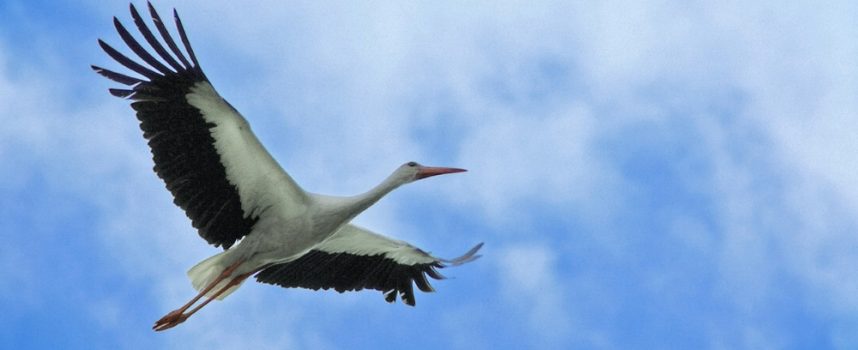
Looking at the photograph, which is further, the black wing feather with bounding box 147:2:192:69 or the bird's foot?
the bird's foot

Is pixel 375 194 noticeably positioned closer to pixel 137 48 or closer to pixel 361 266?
pixel 361 266

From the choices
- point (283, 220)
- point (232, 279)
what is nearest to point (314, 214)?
point (283, 220)

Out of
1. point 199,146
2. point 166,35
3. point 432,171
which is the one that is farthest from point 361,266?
point 166,35

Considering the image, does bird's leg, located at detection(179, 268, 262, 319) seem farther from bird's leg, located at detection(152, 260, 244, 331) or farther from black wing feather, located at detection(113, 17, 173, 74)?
black wing feather, located at detection(113, 17, 173, 74)

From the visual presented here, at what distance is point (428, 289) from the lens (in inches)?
542

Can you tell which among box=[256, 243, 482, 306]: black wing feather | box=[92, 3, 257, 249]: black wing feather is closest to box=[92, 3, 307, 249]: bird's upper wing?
box=[92, 3, 257, 249]: black wing feather

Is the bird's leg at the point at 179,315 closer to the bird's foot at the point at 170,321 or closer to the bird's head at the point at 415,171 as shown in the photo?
the bird's foot at the point at 170,321

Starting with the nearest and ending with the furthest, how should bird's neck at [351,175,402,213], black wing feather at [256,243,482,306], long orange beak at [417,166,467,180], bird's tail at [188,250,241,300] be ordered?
bird's neck at [351,175,402,213]
bird's tail at [188,250,241,300]
long orange beak at [417,166,467,180]
black wing feather at [256,243,482,306]

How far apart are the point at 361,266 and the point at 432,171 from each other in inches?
64.4

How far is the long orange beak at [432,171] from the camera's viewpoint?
1245 cm

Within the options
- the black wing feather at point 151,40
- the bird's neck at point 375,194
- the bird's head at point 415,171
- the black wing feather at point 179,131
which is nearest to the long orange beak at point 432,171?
the bird's head at point 415,171

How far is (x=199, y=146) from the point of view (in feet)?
38.4

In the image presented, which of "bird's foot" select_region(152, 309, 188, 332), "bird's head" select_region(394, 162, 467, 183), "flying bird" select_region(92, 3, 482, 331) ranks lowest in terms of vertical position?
"bird's foot" select_region(152, 309, 188, 332)

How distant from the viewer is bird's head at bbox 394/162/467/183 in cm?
1237
